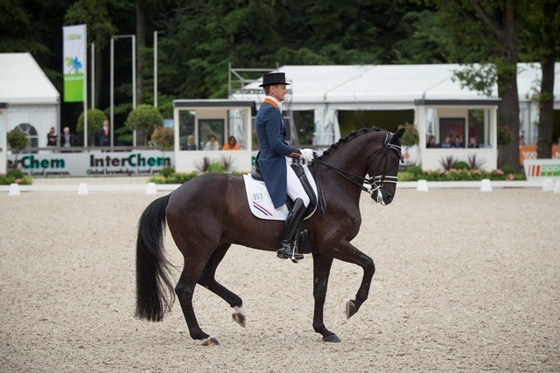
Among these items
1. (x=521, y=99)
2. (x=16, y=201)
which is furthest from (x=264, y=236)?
(x=521, y=99)

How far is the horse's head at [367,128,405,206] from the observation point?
29.2 feet

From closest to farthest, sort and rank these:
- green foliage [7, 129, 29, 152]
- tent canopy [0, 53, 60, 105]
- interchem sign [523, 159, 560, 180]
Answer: interchem sign [523, 159, 560, 180], green foliage [7, 129, 29, 152], tent canopy [0, 53, 60, 105]

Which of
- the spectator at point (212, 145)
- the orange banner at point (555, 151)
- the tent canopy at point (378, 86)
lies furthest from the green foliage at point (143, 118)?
the orange banner at point (555, 151)

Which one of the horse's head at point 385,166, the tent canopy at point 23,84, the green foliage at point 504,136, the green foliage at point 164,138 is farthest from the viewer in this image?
the tent canopy at point 23,84

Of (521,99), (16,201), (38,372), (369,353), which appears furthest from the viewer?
(521,99)

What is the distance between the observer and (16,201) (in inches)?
961

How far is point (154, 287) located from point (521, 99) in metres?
31.0

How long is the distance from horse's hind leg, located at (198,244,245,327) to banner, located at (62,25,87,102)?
107 ft

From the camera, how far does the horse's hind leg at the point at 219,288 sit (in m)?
8.71

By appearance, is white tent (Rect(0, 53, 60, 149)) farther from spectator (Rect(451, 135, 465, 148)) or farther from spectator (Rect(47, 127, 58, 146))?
spectator (Rect(451, 135, 465, 148))

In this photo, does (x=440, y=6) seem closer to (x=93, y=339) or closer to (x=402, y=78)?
(x=402, y=78)

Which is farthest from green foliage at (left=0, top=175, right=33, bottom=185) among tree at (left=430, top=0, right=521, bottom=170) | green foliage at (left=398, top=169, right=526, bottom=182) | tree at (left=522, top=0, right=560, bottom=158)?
tree at (left=522, top=0, right=560, bottom=158)

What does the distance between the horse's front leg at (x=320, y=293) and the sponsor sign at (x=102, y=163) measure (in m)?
27.4

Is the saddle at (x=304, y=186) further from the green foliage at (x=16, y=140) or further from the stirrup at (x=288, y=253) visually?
the green foliage at (x=16, y=140)
